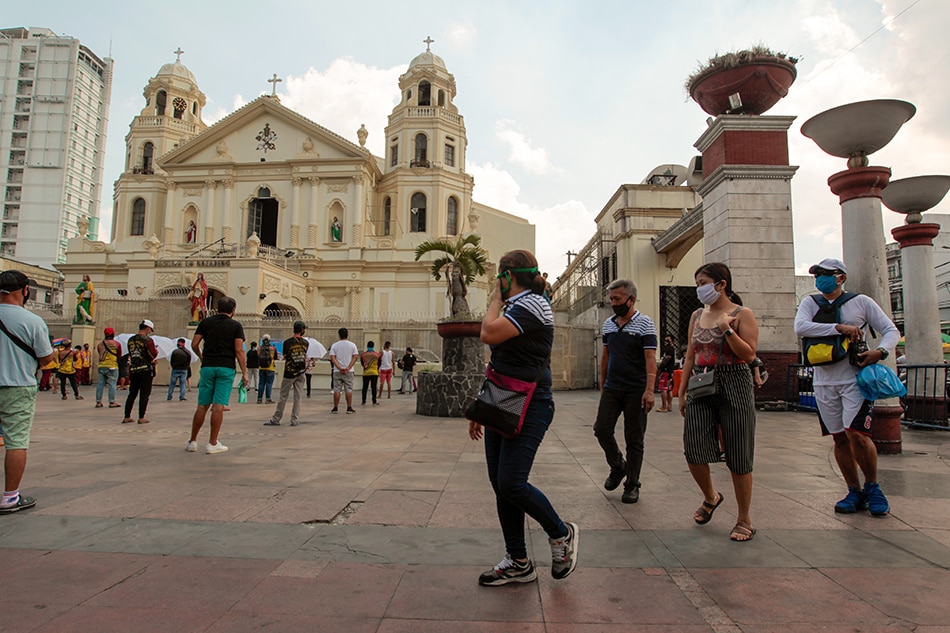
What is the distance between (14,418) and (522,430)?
3.65 metres

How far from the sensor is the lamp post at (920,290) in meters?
8.91

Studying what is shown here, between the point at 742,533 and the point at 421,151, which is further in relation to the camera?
the point at 421,151

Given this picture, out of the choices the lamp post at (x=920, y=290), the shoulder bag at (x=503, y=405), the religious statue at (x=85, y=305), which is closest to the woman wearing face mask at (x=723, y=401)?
the shoulder bag at (x=503, y=405)

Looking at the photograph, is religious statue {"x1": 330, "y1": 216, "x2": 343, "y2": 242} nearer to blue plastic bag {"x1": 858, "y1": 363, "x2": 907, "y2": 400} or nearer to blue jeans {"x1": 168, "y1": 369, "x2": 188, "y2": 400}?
blue jeans {"x1": 168, "y1": 369, "x2": 188, "y2": 400}

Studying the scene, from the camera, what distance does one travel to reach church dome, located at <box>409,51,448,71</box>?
38125 mm

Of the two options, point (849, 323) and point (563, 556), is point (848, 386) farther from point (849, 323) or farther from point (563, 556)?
point (563, 556)

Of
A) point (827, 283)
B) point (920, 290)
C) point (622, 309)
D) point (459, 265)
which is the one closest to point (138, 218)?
point (459, 265)

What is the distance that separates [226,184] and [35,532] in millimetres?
36611

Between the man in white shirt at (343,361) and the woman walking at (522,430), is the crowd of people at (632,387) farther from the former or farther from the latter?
the man in white shirt at (343,361)

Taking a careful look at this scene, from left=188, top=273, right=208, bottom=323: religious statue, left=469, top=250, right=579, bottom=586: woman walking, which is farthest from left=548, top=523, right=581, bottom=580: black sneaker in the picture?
left=188, top=273, right=208, bottom=323: religious statue

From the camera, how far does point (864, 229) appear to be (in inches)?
272

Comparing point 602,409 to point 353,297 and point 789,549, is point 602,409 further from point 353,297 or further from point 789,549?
point 353,297

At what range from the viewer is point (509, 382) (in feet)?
9.21

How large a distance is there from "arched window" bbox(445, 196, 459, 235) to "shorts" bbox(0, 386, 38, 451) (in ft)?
112
